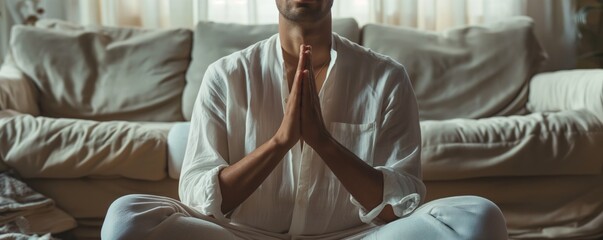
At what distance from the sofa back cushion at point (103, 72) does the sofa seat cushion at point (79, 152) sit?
1.86ft

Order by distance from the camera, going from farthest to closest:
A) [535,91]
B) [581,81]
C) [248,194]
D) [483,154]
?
[535,91], [581,81], [483,154], [248,194]

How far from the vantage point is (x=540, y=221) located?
2.20m

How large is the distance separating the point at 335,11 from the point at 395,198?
2.11 m

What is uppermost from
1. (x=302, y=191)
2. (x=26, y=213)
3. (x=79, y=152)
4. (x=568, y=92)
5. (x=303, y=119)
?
(x=303, y=119)

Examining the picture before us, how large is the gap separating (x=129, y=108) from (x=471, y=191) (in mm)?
1323

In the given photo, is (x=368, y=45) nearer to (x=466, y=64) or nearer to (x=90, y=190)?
(x=466, y=64)

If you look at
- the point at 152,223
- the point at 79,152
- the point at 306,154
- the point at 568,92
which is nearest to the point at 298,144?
the point at 306,154

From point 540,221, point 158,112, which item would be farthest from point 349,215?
point 158,112

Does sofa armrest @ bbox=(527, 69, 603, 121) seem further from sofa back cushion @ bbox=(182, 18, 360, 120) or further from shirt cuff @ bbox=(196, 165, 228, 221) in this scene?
shirt cuff @ bbox=(196, 165, 228, 221)

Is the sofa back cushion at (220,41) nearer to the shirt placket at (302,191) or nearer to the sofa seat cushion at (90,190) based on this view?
the sofa seat cushion at (90,190)

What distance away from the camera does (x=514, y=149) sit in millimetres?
2145

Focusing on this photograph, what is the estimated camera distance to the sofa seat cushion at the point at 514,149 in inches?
83.6

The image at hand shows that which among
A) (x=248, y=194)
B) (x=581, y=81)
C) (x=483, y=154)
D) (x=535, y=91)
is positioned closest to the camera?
A: (x=248, y=194)

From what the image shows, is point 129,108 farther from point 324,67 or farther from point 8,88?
point 324,67
